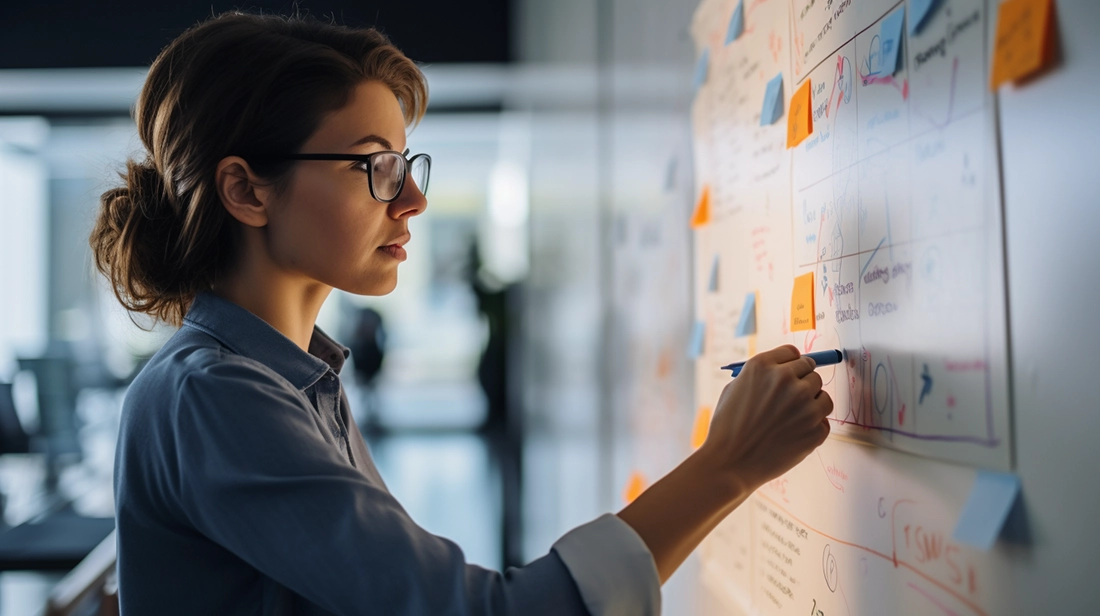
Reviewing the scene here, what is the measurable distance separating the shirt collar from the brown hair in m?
0.10

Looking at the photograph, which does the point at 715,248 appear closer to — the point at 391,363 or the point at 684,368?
the point at 684,368

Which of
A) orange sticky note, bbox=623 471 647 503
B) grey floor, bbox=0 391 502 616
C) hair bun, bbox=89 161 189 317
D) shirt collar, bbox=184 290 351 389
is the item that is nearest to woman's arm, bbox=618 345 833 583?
shirt collar, bbox=184 290 351 389

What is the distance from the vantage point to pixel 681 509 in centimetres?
67

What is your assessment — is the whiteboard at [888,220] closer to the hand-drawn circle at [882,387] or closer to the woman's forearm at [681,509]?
the hand-drawn circle at [882,387]

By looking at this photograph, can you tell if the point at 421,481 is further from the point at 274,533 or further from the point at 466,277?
the point at 274,533

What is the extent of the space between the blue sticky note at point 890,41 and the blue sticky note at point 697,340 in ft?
2.29

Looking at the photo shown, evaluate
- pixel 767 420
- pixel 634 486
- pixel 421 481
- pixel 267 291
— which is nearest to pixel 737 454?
pixel 767 420

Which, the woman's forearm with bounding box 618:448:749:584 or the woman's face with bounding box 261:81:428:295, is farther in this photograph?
the woman's face with bounding box 261:81:428:295

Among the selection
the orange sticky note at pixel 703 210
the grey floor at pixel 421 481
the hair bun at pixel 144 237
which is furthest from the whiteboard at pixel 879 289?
the grey floor at pixel 421 481

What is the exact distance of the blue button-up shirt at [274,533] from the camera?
0.59 metres

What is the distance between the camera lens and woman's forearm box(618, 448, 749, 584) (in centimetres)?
66

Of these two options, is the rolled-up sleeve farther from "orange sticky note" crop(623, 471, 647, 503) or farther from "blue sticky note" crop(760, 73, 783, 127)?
"orange sticky note" crop(623, 471, 647, 503)

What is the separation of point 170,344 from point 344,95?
1.18 feet

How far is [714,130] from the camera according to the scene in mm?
1266
